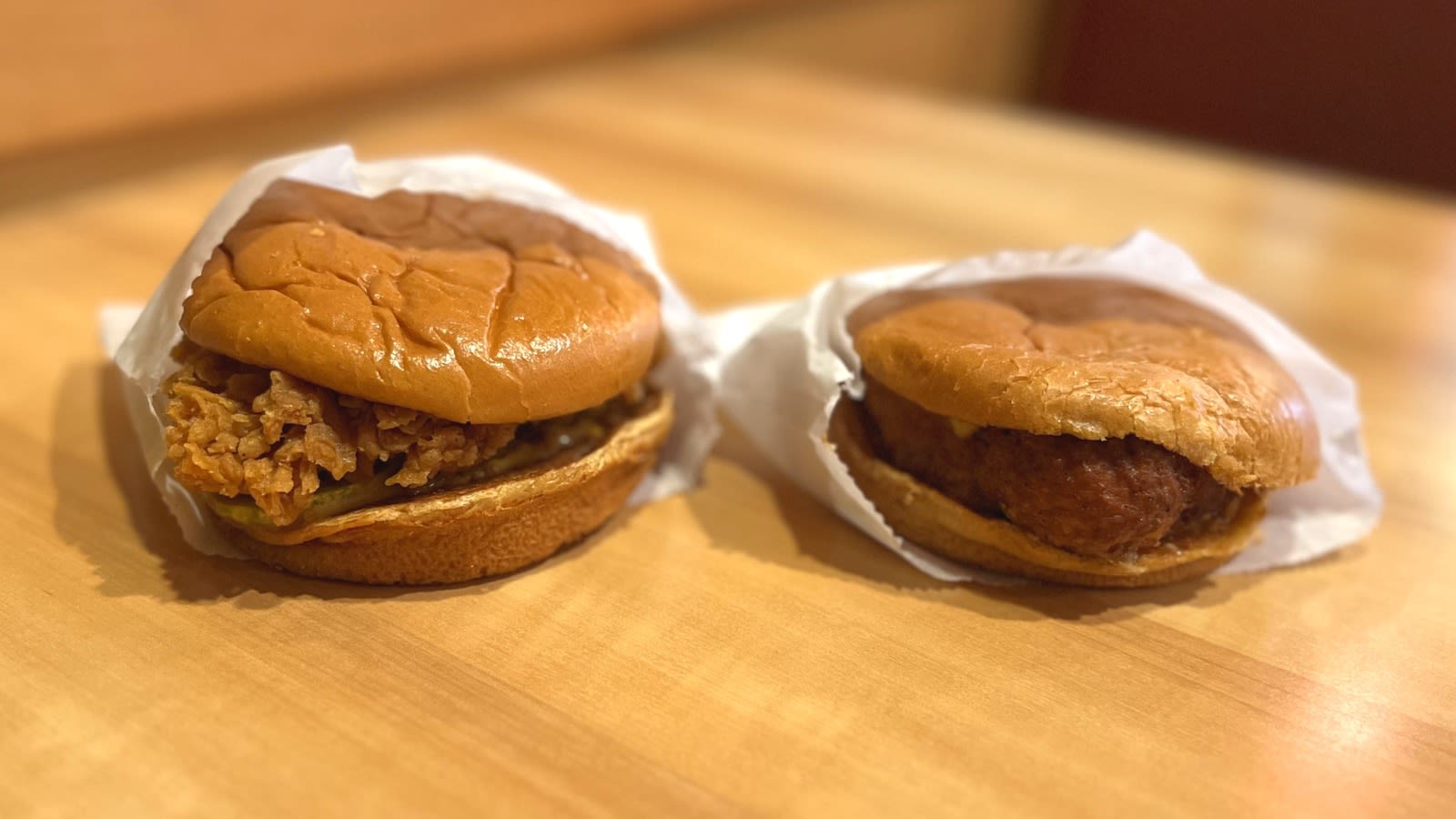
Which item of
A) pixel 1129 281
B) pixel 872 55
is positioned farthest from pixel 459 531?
pixel 872 55

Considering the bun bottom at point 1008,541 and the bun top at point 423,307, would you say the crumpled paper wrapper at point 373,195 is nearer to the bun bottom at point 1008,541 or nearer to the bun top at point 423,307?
the bun top at point 423,307

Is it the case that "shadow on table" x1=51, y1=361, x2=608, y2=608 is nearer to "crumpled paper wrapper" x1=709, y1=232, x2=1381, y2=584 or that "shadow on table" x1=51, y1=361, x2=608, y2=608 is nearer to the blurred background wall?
"crumpled paper wrapper" x1=709, y1=232, x2=1381, y2=584

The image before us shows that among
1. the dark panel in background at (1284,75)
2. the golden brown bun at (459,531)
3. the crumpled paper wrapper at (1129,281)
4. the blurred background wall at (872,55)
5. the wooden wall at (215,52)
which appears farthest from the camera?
the dark panel in background at (1284,75)

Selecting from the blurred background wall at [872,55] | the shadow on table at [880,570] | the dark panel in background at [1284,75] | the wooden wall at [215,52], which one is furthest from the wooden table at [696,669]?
the dark panel in background at [1284,75]

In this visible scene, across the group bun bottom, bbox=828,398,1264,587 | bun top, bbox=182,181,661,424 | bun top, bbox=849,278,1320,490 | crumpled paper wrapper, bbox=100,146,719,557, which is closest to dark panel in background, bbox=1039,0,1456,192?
bun top, bbox=849,278,1320,490

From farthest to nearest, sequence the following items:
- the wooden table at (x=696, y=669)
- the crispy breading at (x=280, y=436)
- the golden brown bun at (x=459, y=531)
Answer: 1. the golden brown bun at (x=459, y=531)
2. the crispy breading at (x=280, y=436)
3. the wooden table at (x=696, y=669)
